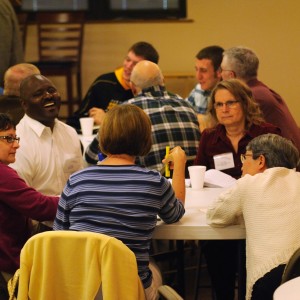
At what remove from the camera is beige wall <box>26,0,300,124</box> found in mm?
8367

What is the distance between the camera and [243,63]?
4.66m

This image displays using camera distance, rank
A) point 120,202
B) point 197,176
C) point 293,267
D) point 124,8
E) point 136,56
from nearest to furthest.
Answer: point 293,267
point 120,202
point 197,176
point 136,56
point 124,8

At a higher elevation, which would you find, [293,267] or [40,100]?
[40,100]

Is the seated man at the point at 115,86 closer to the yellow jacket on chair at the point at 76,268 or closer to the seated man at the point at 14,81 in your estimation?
the seated man at the point at 14,81

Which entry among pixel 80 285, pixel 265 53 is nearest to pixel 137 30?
pixel 265 53

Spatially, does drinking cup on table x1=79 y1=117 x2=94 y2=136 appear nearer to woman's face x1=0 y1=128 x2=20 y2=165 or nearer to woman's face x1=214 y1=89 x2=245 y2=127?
woman's face x1=214 y1=89 x2=245 y2=127

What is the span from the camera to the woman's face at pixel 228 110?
3676mm

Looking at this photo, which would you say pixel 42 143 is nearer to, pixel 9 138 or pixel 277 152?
pixel 9 138

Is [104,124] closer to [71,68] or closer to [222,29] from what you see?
[71,68]

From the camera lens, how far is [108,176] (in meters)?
2.61

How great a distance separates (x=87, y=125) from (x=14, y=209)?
1954 mm

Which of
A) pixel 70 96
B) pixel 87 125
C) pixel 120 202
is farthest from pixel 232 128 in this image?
pixel 70 96

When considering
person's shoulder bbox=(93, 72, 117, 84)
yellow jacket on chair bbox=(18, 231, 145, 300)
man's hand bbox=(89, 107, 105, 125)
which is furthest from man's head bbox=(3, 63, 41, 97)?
yellow jacket on chair bbox=(18, 231, 145, 300)

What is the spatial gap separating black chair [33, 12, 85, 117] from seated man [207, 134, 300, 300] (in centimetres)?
543
